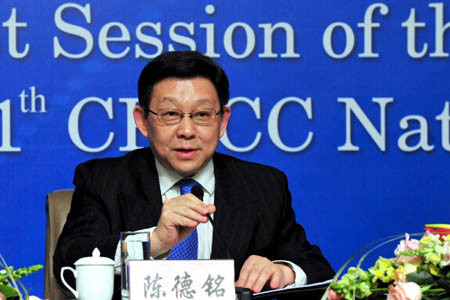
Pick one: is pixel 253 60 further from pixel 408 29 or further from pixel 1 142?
pixel 1 142

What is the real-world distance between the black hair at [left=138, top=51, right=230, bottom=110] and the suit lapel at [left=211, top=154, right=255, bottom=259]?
0.24m

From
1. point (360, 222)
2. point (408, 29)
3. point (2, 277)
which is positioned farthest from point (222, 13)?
point (2, 277)

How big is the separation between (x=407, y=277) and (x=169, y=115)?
1408mm

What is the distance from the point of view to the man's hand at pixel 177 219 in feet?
6.56

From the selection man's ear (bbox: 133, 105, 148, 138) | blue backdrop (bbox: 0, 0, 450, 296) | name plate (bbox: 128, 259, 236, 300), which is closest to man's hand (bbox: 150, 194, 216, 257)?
name plate (bbox: 128, 259, 236, 300)

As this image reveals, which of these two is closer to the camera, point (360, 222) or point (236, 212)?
point (236, 212)

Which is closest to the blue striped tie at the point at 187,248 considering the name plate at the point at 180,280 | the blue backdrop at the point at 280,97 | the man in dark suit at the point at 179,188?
the man in dark suit at the point at 179,188

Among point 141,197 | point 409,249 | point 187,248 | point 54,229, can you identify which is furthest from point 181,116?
point 409,249

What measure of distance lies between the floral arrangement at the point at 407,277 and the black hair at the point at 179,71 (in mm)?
1387

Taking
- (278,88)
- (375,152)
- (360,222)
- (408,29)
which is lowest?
(360,222)

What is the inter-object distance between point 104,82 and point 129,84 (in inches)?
4.7

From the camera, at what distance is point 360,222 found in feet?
13.3

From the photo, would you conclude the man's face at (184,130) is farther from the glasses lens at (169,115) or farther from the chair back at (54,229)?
the chair back at (54,229)

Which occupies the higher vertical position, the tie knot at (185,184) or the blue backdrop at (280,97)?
the blue backdrop at (280,97)
